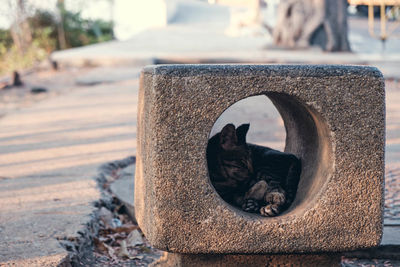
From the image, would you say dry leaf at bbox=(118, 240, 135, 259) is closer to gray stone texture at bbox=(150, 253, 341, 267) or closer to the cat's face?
gray stone texture at bbox=(150, 253, 341, 267)

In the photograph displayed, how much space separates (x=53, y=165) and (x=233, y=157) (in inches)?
78.6

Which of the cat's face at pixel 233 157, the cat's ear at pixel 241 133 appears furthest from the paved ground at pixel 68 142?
the cat's ear at pixel 241 133

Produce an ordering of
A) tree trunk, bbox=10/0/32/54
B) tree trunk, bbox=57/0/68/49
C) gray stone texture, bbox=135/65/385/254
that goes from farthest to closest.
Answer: tree trunk, bbox=57/0/68/49, tree trunk, bbox=10/0/32/54, gray stone texture, bbox=135/65/385/254

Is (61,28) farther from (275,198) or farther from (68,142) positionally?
(275,198)

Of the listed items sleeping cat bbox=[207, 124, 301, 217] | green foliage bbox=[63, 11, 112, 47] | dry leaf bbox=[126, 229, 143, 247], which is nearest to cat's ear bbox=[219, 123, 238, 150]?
sleeping cat bbox=[207, 124, 301, 217]

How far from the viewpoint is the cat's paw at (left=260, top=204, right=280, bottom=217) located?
208 centimetres

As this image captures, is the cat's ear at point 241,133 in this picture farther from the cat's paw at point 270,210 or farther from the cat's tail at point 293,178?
the cat's paw at point 270,210

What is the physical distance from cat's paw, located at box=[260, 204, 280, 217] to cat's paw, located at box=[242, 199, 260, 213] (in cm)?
4

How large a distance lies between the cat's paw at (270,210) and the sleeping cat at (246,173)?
31mm

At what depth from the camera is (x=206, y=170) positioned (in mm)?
1935

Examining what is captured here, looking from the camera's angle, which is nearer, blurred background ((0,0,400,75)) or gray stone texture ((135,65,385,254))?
gray stone texture ((135,65,385,254))

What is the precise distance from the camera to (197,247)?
77.4 inches

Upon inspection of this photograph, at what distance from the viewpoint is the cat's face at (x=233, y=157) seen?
7.42 feet

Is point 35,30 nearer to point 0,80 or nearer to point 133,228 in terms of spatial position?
point 0,80
